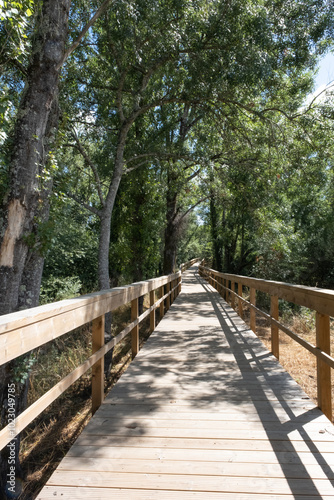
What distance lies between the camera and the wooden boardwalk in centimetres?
193

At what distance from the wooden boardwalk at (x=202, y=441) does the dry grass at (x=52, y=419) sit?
171 centimetres

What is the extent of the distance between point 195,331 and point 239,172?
649 centimetres

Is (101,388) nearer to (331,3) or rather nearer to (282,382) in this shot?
(282,382)

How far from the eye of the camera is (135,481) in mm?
2000

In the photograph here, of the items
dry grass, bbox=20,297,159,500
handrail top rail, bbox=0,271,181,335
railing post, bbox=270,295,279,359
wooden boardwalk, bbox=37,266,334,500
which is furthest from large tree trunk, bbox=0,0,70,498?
railing post, bbox=270,295,279,359

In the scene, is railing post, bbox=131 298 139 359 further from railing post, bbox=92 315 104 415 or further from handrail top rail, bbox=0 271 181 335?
railing post, bbox=92 315 104 415

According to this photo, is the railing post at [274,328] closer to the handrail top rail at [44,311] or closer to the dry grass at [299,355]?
the dry grass at [299,355]

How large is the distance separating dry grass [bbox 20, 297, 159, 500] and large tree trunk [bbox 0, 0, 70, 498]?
0.58 m

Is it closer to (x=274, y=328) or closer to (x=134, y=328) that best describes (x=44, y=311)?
(x=134, y=328)

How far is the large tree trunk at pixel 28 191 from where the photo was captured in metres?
3.88

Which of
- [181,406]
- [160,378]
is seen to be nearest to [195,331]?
[160,378]

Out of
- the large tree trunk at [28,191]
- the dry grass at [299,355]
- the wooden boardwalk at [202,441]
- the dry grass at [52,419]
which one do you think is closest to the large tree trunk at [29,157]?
the large tree trunk at [28,191]

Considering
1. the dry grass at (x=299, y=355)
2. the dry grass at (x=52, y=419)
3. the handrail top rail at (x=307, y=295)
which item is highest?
the handrail top rail at (x=307, y=295)

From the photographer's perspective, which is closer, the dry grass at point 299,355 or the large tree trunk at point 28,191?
the large tree trunk at point 28,191
